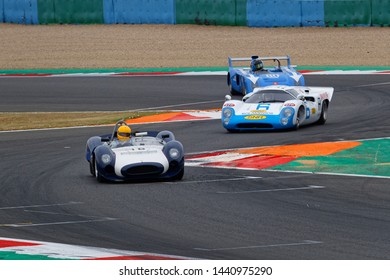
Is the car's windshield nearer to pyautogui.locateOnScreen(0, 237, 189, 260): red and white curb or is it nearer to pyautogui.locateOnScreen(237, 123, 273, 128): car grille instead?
pyautogui.locateOnScreen(237, 123, 273, 128): car grille

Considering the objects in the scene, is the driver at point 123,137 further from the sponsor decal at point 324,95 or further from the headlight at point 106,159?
the sponsor decal at point 324,95

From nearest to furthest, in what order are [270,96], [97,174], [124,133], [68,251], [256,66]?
[68,251] < [97,174] < [124,133] < [270,96] < [256,66]

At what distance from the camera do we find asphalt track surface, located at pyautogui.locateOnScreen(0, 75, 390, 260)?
42.9 ft

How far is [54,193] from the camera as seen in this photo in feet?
57.5

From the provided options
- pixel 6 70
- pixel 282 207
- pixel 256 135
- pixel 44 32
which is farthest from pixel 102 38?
pixel 282 207

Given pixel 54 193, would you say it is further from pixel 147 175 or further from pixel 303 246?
pixel 303 246

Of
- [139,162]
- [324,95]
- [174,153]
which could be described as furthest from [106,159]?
[324,95]

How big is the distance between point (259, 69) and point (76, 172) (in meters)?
14.3

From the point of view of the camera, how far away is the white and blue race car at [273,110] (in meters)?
24.9

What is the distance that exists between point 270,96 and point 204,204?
10051mm

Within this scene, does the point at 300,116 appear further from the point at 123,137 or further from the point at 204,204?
the point at 204,204

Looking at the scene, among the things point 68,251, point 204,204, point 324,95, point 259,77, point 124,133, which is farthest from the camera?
point 259,77

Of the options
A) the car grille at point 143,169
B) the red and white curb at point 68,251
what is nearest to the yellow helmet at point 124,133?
the car grille at point 143,169

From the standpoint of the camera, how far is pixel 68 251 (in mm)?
12797
